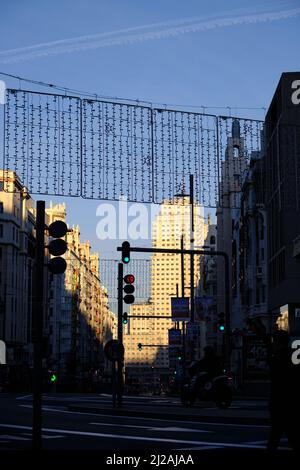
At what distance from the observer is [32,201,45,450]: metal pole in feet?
38.6

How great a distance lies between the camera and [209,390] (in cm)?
2605

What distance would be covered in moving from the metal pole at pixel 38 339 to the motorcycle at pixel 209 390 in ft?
47.0

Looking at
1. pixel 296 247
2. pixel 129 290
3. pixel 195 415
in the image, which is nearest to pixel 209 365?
pixel 129 290

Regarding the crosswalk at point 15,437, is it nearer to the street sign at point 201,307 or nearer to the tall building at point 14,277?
the street sign at point 201,307

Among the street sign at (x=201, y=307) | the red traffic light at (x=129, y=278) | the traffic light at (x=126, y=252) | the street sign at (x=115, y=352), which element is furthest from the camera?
the street sign at (x=201, y=307)

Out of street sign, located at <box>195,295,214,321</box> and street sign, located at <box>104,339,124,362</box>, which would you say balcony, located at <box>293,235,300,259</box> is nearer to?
street sign, located at <box>195,295,214,321</box>

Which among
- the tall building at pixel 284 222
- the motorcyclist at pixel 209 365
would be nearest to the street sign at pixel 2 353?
the tall building at pixel 284 222

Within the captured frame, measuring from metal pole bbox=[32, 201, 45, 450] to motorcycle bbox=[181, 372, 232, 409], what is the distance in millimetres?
14317

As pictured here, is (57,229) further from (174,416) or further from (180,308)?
(180,308)

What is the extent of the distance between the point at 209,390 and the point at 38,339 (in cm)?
1461

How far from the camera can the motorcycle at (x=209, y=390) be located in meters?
25.8

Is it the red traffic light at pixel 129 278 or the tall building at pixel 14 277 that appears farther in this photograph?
the tall building at pixel 14 277

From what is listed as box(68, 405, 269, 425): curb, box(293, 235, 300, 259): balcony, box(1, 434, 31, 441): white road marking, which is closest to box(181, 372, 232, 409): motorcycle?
box(68, 405, 269, 425): curb

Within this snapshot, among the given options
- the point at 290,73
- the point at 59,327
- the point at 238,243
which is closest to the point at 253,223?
the point at 238,243
